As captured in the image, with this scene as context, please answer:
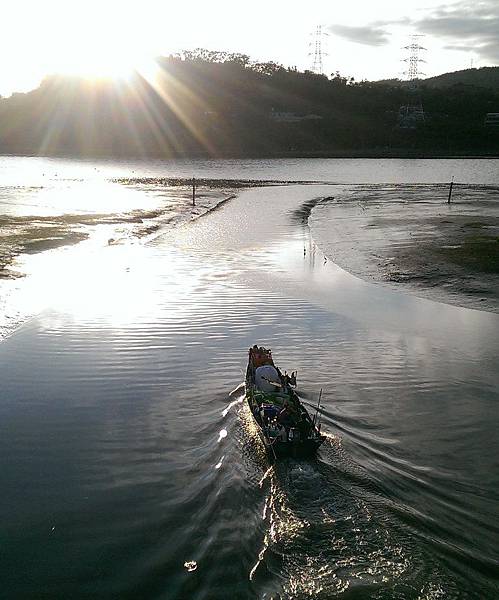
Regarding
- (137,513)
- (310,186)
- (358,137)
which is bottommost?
(137,513)

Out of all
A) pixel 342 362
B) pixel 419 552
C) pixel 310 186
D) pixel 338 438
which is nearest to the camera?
pixel 419 552

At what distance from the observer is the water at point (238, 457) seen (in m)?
8.92

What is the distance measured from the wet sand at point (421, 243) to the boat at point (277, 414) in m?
12.7

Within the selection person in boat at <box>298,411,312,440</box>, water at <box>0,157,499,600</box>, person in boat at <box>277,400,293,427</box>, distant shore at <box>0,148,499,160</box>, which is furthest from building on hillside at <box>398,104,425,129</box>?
person in boat at <box>277,400,293,427</box>

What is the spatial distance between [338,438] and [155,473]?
4113mm

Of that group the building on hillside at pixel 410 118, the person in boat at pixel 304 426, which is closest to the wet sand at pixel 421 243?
the person in boat at pixel 304 426

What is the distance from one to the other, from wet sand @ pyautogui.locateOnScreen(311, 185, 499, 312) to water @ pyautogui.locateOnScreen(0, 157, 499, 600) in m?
3.09

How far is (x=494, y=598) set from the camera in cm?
829

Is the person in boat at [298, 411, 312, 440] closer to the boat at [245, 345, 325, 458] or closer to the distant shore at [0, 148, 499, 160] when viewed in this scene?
the boat at [245, 345, 325, 458]

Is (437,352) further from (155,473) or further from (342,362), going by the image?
(155,473)

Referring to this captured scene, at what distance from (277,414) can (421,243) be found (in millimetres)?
27192

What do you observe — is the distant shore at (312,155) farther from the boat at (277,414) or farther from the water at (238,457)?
the boat at (277,414)

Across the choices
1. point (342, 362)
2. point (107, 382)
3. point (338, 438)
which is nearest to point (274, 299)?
point (342, 362)

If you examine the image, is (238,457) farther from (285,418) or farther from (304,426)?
(304,426)
